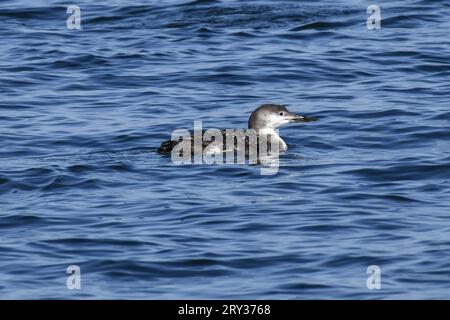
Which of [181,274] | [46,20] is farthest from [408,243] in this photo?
[46,20]

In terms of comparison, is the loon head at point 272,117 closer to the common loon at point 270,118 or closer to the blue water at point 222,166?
the common loon at point 270,118

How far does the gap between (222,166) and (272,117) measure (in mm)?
1488

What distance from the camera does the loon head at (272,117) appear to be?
1598 centimetres

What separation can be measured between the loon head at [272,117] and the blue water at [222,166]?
1.03 feet

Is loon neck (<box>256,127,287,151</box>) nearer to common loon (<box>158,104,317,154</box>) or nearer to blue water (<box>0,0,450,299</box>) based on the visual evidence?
common loon (<box>158,104,317,154</box>)

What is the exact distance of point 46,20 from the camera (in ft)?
73.5

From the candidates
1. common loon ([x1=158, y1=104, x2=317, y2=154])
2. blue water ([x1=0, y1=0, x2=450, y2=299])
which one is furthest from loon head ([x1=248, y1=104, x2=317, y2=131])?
blue water ([x1=0, y1=0, x2=450, y2=299])

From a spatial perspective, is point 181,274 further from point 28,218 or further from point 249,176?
point 249,176

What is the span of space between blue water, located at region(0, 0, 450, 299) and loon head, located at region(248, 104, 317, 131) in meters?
0.31

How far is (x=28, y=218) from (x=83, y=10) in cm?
1090

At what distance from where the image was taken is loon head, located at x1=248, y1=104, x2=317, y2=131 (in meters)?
16.0

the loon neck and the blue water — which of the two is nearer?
the blue water

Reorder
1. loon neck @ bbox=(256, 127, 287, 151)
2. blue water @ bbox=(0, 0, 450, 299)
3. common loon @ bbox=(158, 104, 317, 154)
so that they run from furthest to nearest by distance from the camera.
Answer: common loon @ bbox=(158, 104, 317, 154) → loon neck @ bbox=(256, 127, 287, 151) → blue water @ bbox=(0, 0, 450, 299)

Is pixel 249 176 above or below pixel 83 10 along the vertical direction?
below
